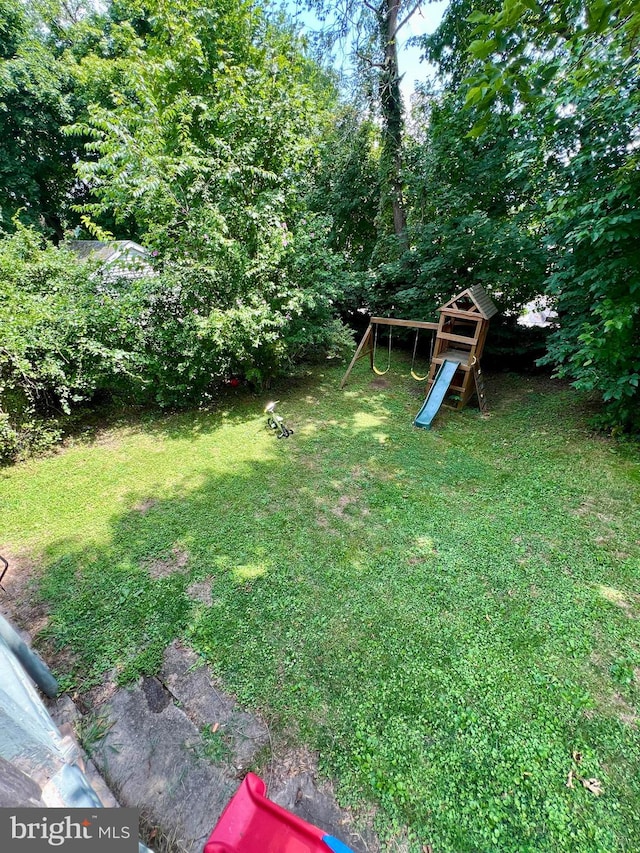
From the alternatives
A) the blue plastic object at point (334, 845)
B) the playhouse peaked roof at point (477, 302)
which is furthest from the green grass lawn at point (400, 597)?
the playhouse peaked roof at point (477, 302)

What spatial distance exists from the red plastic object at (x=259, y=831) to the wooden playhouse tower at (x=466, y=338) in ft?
16.7

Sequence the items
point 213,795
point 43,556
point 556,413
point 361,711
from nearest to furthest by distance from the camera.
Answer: point 213,795
point 361,711
point 43,556
point 556,413

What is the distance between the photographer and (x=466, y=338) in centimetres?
514

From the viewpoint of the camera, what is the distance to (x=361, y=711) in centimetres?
192

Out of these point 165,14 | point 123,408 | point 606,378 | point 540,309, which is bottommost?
point 123,408

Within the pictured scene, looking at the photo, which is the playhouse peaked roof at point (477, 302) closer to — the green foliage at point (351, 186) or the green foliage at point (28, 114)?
the green foliage at point (351, 186)

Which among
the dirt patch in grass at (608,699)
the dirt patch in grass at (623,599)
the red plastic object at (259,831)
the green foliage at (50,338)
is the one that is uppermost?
the green foliage at (50,338)

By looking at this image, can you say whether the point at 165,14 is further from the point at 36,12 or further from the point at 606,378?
the point at 36,12

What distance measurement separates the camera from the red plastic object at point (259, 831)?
4.37 feet

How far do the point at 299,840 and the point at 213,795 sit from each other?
1.72 feet

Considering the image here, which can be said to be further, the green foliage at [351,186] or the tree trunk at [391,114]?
the green foliage at [351,186]

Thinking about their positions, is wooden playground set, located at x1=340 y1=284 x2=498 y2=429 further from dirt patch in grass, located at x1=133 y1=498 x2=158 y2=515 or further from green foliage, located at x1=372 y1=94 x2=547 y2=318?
dirt patch in grass, located at x1=133 y1=498 x2=158 y2=515

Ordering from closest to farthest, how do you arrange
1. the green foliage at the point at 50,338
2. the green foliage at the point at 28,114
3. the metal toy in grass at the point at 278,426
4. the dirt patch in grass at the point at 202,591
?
the dirt patch in grass at the point at 202,591 < the green foliage at the point at 50,338 < the metal toy in grass at the point at 278,426 < the green foliage at the point at 28,114

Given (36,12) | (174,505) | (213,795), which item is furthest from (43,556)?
(36,12)
